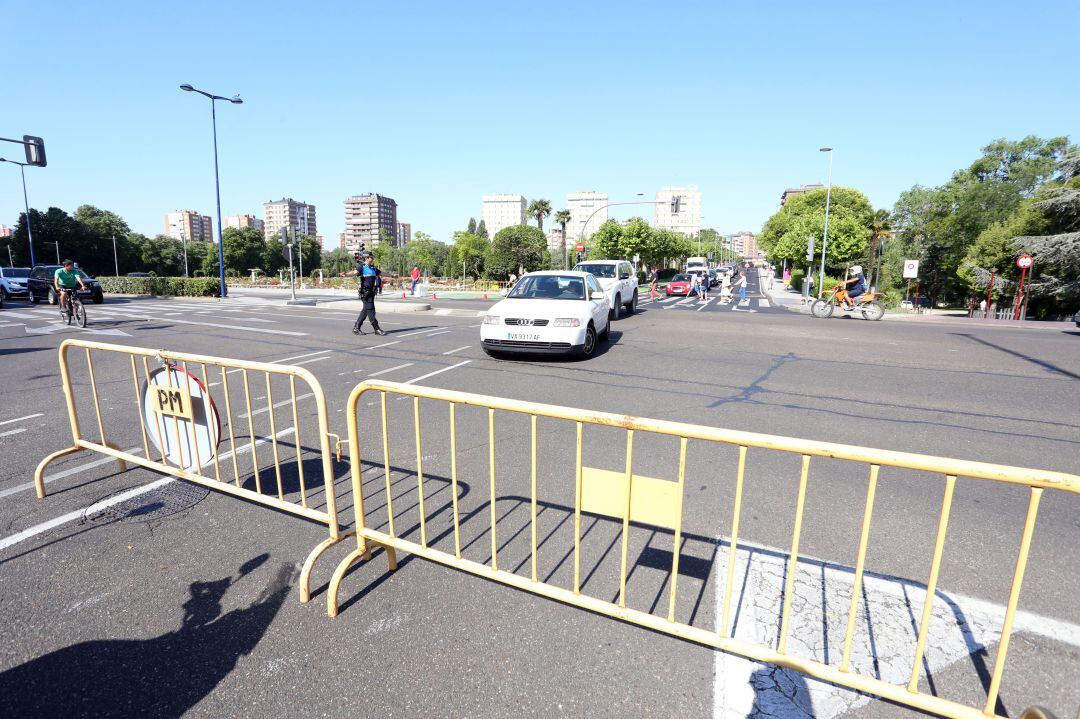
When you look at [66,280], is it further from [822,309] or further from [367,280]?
[822,309]

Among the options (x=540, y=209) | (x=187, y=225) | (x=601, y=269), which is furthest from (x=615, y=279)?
(x=187, y=225)

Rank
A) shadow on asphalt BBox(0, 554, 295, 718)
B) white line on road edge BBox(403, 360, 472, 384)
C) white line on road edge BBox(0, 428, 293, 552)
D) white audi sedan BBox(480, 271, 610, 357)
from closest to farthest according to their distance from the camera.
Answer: shadow on asphalt BBox(0, 554, 295, 718) → white line on road edge BBox(0, 428, 293, 552) → white line on road edge BBox(403, 360, 472, 384) → white audi sedan BBox(480, 271, 610, 357)

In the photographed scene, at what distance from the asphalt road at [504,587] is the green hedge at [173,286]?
30925mm

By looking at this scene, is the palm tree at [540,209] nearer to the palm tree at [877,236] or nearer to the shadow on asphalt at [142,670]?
the palm tree at [877,236]

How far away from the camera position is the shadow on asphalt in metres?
2.10

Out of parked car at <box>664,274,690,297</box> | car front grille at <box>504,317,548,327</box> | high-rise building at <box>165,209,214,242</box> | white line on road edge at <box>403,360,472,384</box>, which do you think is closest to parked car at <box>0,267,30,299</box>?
white line on road edge at <box>403,360,472,384</box>

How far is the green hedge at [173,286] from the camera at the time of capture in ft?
109

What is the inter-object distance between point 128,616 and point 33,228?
79492 millimetres

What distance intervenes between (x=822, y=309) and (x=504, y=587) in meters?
20.8

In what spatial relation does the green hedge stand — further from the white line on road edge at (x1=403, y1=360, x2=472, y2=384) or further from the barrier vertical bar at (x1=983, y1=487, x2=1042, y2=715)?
the barrier vertical bar at (x1=983, y1=487, x2=1042, y2=715)

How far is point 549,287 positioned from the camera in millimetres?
10422

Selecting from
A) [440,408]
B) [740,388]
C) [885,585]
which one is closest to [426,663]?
[885,585]

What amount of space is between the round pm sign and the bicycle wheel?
20.8 metres

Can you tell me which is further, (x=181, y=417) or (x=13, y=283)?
(x=13, y=283)
